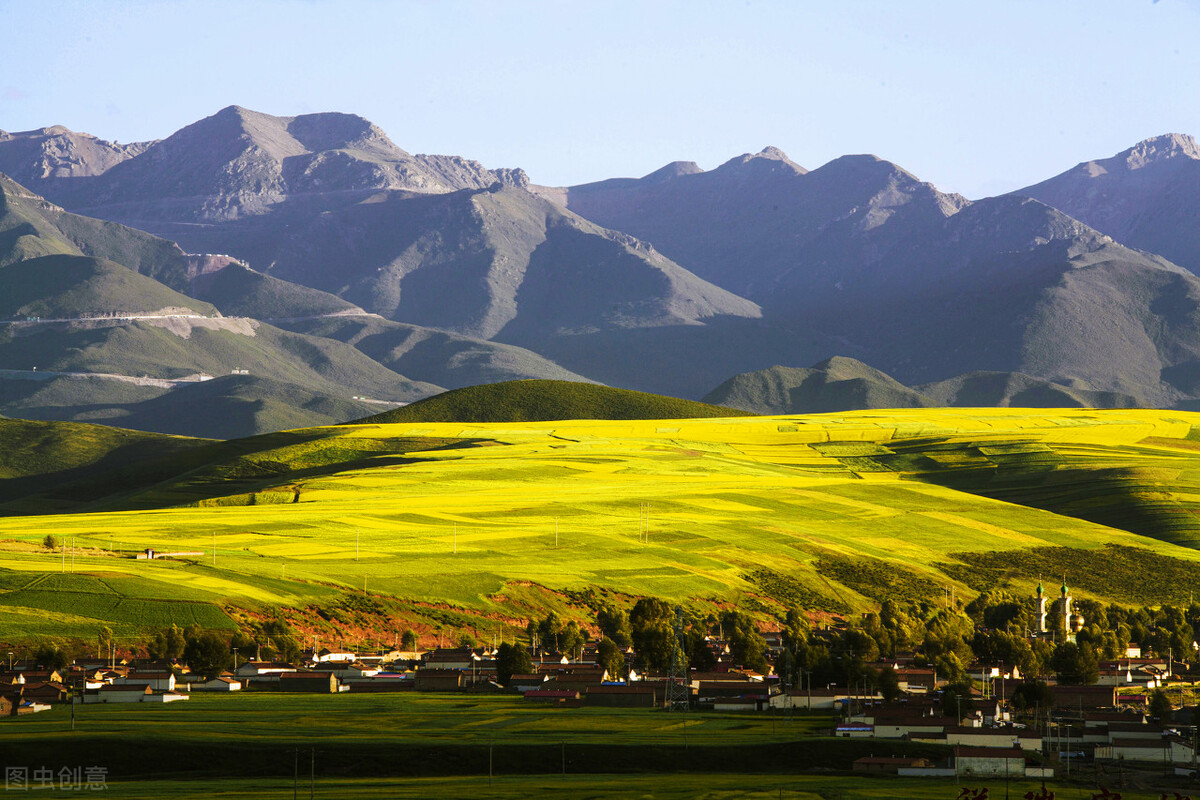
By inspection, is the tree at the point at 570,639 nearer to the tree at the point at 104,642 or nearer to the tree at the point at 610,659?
the tree at the point at 610,659

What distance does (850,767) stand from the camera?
10025 centimetres

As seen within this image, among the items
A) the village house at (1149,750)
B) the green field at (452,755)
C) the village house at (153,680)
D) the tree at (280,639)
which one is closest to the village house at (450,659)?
the tree at (280,639)

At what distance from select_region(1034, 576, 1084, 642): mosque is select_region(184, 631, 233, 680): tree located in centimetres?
9285

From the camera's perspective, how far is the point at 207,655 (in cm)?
13500

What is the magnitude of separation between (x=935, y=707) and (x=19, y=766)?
215 feet

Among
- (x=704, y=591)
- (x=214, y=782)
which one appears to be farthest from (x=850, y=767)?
(x=704, y=591)

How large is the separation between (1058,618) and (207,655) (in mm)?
100625

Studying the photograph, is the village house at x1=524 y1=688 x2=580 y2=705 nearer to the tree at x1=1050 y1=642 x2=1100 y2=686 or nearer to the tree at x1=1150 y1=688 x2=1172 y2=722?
the tree at x1=1150 y1=688 x2=1172 y2=722

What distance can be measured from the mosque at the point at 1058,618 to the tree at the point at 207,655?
92.8 metres

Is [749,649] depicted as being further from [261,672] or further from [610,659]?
[261,672]

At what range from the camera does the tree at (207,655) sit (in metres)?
135

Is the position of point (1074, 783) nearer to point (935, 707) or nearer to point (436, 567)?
point (935, 707)

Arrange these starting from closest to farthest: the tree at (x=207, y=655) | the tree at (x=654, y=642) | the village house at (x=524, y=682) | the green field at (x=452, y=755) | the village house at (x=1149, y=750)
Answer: the green field at (x=452, y=755) < the village house at (x=1149, y=750) < the village house at (x=524, y=682) < the tree at (x=207, y=655) < the tree at (x=654, y=642)

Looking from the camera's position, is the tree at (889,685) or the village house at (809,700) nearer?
the tree at (889,685)
